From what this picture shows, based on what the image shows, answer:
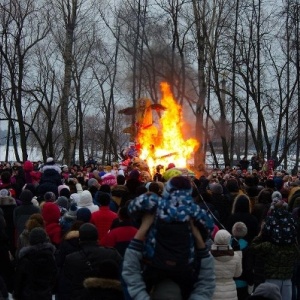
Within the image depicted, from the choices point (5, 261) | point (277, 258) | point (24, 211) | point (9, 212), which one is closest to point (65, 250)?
point (5, 261)

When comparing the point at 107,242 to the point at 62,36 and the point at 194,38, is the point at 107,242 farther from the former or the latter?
the point at 62,36

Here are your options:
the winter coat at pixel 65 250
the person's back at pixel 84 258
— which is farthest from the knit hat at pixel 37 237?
the person's back at pixel 84 258

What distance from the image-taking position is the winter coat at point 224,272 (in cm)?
721

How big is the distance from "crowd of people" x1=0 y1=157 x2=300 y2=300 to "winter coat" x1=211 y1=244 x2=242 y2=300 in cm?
1

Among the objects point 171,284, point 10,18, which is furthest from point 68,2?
point 171,284

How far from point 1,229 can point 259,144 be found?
27.5m

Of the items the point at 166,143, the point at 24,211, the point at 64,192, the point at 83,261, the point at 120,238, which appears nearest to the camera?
the point at 83,261

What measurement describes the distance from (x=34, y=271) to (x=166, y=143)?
1918 cm

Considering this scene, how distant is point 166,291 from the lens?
4.73 m

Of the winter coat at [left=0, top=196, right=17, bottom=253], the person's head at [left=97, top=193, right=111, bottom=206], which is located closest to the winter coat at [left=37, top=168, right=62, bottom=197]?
the winter coat at [left=0, top=196, right=17, bottom=253]

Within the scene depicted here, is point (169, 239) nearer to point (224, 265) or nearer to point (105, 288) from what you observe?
point (105, 288)

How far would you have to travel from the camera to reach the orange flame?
2450 centimetres

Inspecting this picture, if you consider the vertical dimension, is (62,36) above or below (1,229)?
above

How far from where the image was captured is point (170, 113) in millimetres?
28078
